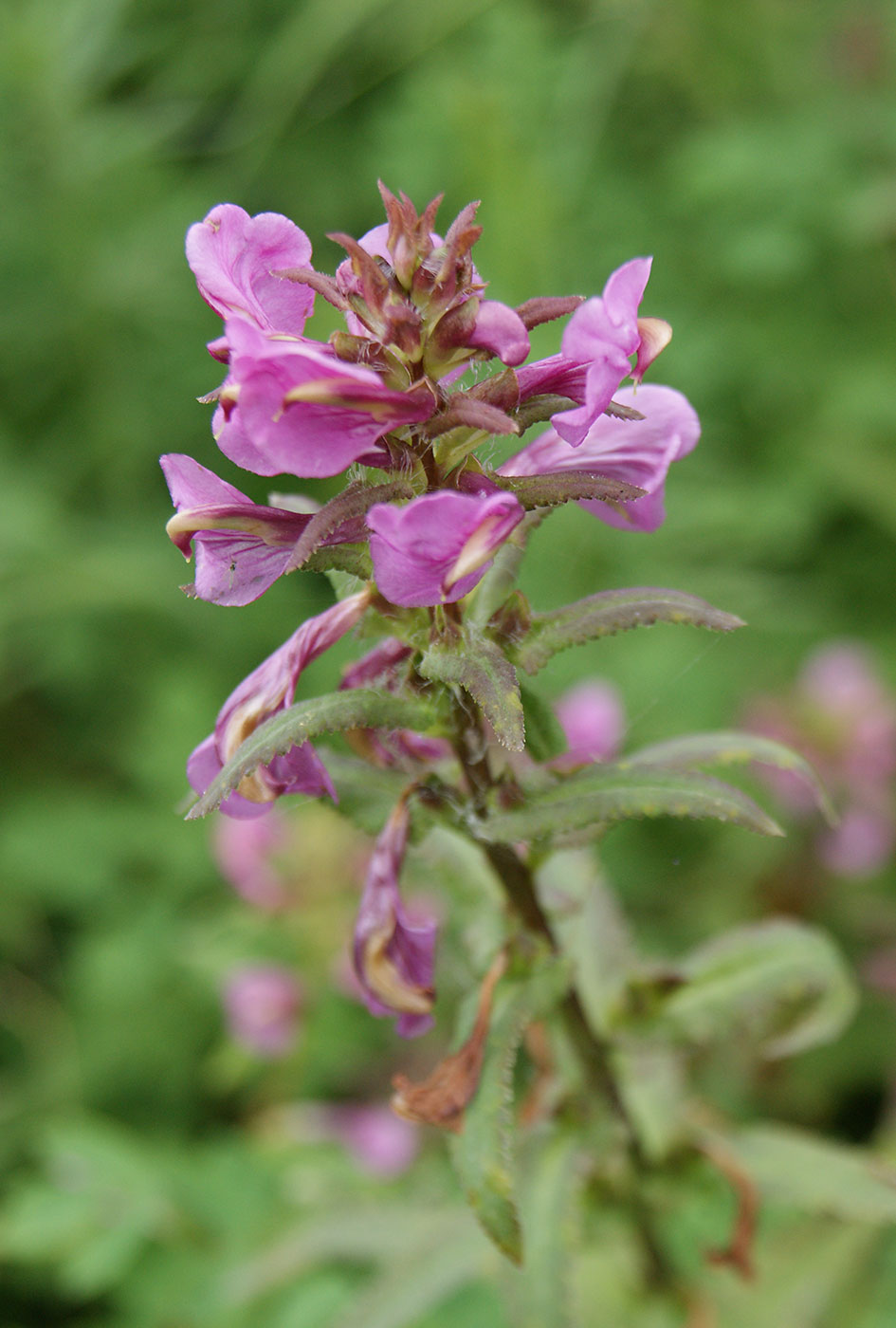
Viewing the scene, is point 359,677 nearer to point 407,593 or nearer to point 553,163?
point 407,593

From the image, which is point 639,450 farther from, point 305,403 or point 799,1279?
point 799,1279

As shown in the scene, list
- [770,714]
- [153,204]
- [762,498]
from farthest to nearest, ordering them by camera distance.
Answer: [153,204], [762,498], [770,714]

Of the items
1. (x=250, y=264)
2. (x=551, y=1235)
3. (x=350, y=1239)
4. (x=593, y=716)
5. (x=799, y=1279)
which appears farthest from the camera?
(x=593, y=716)

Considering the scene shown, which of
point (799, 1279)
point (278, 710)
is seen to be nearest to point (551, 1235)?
point (278, 710)

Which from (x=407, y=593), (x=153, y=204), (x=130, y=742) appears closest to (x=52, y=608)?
(x=130, y=742)

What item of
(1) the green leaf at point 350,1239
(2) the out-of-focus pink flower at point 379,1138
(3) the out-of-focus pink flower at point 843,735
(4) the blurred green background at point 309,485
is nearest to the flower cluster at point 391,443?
(1) the green leaf at point 350,1239

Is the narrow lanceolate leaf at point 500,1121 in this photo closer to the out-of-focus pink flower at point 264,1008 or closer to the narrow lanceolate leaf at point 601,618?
the narrow lanceolate leaf at point 601,618

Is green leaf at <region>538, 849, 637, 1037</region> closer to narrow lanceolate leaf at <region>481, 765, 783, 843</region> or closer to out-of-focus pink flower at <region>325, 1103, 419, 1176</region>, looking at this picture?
narrow lanceolate leaf at <region>481, 765, 783, 843</region>
